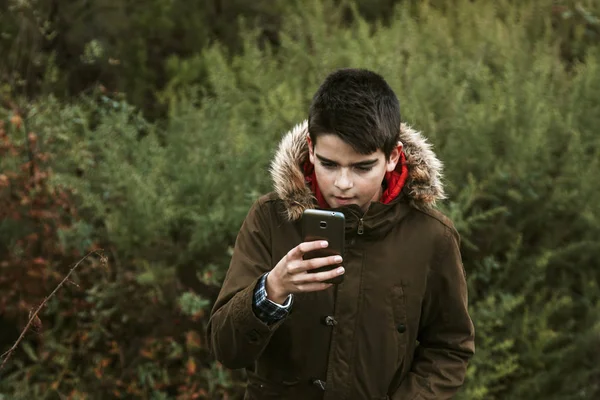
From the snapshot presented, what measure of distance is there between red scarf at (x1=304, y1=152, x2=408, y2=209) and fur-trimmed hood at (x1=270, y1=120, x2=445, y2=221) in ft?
0.05

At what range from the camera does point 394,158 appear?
8.97 ft

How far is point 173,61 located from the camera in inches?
278

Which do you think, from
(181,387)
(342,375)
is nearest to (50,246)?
(181,387)

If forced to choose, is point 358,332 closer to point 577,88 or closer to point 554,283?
point 554,283

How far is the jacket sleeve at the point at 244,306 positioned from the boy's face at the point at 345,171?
0.82 feet

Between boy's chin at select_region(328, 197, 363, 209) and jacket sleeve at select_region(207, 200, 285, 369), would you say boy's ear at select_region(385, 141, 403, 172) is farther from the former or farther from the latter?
jacket sleeve at select_region(207, 200, 285, 369)

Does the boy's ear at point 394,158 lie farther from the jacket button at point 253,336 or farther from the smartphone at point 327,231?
the jacket button at point 253,336

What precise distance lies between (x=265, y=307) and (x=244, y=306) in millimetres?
63

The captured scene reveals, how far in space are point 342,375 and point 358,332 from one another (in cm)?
13

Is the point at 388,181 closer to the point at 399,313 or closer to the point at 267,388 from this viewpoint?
the point at 399,313

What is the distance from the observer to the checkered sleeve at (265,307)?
2.45 meters

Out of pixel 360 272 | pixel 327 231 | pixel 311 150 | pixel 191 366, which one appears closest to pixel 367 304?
pixel 360 272

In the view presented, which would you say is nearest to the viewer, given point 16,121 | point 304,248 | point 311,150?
point 304,248

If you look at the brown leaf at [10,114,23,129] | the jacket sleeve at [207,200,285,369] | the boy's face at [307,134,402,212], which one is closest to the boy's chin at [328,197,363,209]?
the boy's face at [307,134,402,212]
